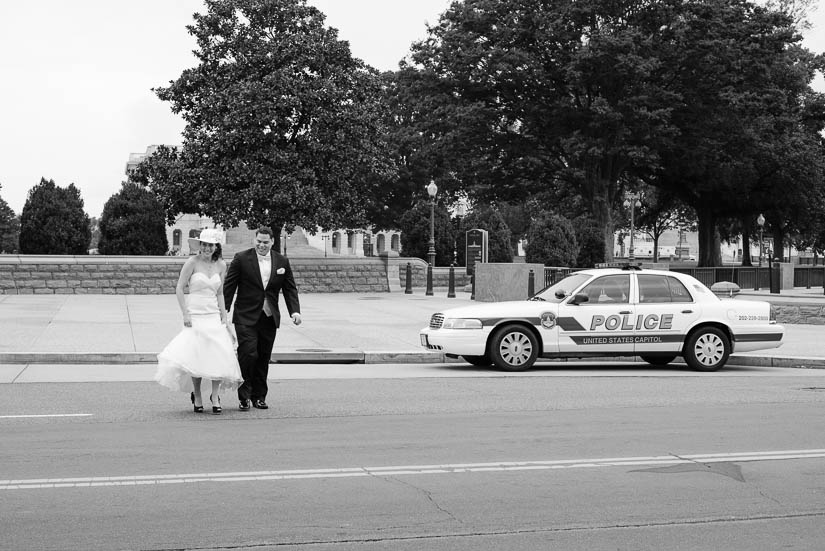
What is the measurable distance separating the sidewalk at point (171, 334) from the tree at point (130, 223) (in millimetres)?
8235

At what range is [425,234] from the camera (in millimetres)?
48594

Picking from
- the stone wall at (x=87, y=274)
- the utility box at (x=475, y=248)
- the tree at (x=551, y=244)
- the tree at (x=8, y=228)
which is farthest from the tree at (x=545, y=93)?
the tree at (x=8, y=228)

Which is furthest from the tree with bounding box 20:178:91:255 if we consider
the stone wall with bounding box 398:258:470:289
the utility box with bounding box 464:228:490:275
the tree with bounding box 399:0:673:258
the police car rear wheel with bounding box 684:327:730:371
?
the police car rear wheel with bounding box 684:327:730:371

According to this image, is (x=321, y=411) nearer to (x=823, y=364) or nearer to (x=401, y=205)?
(x=823, y=364)

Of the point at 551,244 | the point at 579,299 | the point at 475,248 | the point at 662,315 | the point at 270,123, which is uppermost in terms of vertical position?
the point at 270,123

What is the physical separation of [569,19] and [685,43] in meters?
5.23

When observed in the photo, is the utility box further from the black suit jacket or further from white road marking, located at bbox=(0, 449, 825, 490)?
white road marking, located at bbox=(0, 449, 825, 490)

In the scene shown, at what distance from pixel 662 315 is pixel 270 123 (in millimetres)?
31583

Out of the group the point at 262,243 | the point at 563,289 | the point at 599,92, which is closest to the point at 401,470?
the point at 262,243

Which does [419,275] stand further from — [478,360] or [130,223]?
[478,360]

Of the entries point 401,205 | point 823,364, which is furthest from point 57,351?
point 401,205

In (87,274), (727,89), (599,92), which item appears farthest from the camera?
(599,92)

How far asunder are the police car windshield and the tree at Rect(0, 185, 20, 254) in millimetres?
86246

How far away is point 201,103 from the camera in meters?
45.7
